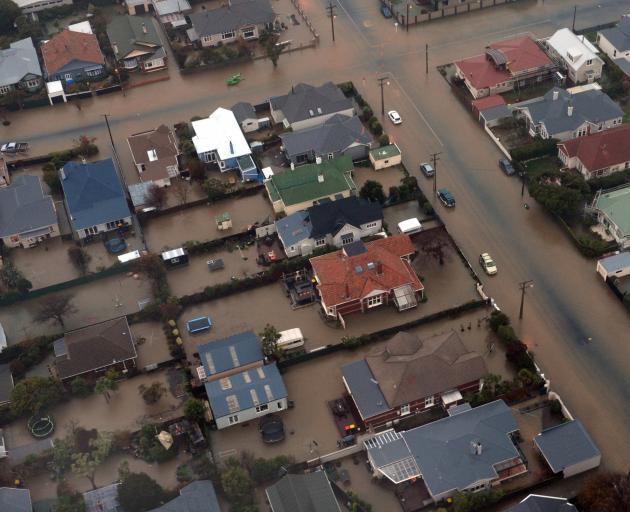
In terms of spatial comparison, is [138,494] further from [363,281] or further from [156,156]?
[156,156]

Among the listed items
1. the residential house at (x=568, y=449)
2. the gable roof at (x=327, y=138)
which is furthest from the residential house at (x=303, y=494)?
the gable roof at (x=327, y=138)

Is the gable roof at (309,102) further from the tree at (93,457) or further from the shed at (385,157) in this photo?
the tree at (93,457)

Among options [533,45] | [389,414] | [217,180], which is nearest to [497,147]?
[533,45]

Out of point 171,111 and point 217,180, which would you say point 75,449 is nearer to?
point 217,180

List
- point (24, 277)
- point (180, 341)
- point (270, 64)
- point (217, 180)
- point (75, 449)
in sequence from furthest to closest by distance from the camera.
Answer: point (270, 64)
point (217, 180)
point (24, 277)
point (180, 341)
point (75, 449)

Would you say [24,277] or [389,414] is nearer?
[389,414]

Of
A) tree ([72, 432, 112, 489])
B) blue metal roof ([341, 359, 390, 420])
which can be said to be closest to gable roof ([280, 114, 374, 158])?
blue metal roof ([341, 359, 390, 420])

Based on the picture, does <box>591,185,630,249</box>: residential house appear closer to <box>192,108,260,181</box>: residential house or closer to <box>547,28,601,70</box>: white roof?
<box>547,28,601,70</box>: white roof
